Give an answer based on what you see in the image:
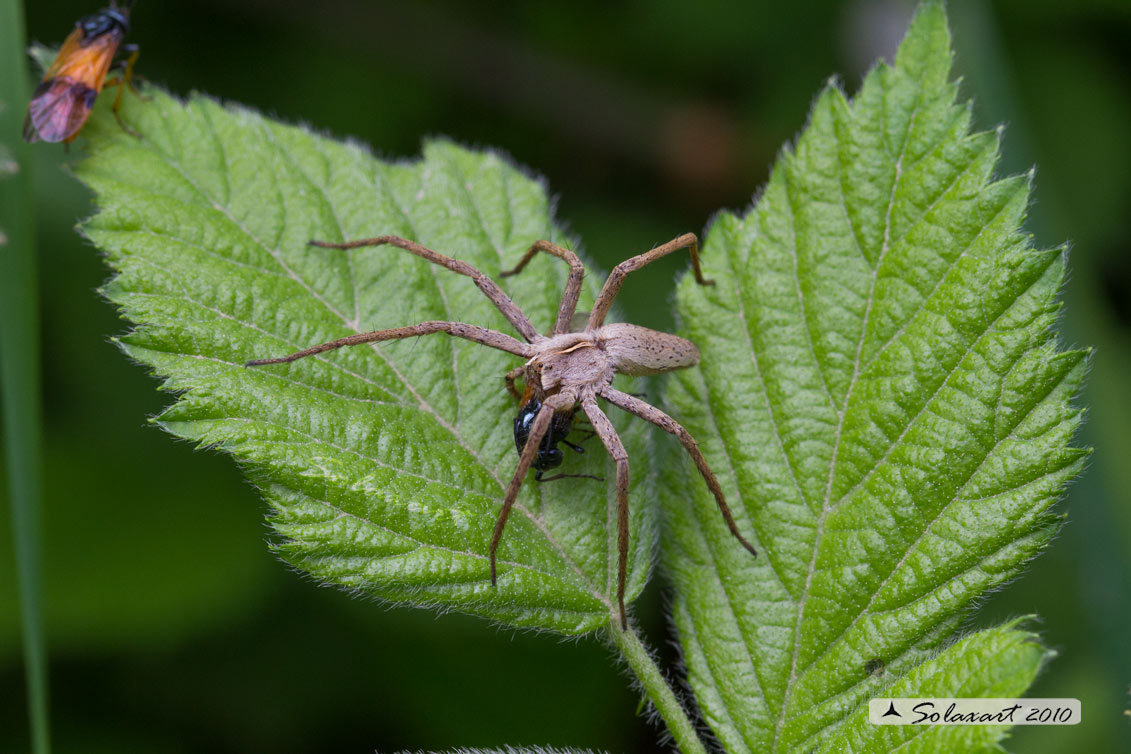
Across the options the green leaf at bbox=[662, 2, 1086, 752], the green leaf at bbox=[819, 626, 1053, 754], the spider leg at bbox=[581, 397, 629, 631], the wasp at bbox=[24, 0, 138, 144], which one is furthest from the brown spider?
the wasp at bbox=[24, 0, 138, 144]

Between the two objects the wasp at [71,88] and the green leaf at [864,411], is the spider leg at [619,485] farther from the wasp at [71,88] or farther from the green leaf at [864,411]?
the wasp at [71,88]

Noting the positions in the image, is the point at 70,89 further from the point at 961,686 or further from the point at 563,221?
the point at 961,686

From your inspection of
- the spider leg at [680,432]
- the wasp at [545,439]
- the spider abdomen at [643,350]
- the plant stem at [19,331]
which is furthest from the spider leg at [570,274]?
the plant stem at [19,331]

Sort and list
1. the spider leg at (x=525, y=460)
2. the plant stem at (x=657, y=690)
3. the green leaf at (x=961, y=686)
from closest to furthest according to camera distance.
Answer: the green leaf at (x=961, y=686), the plant stem at (x=657, y=690), the spider leg at (x=525, y=460)

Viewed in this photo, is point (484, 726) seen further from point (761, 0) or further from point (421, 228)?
point (761, 0)

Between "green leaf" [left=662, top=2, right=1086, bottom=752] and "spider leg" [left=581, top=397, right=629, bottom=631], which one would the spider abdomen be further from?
"spider leg" [left=581, top=397, right=629, bottom=631]

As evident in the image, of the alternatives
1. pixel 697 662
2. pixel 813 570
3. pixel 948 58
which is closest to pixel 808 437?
pixel 813 570

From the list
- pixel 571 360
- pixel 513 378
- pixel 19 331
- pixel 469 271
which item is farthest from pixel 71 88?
pixel 571 360
